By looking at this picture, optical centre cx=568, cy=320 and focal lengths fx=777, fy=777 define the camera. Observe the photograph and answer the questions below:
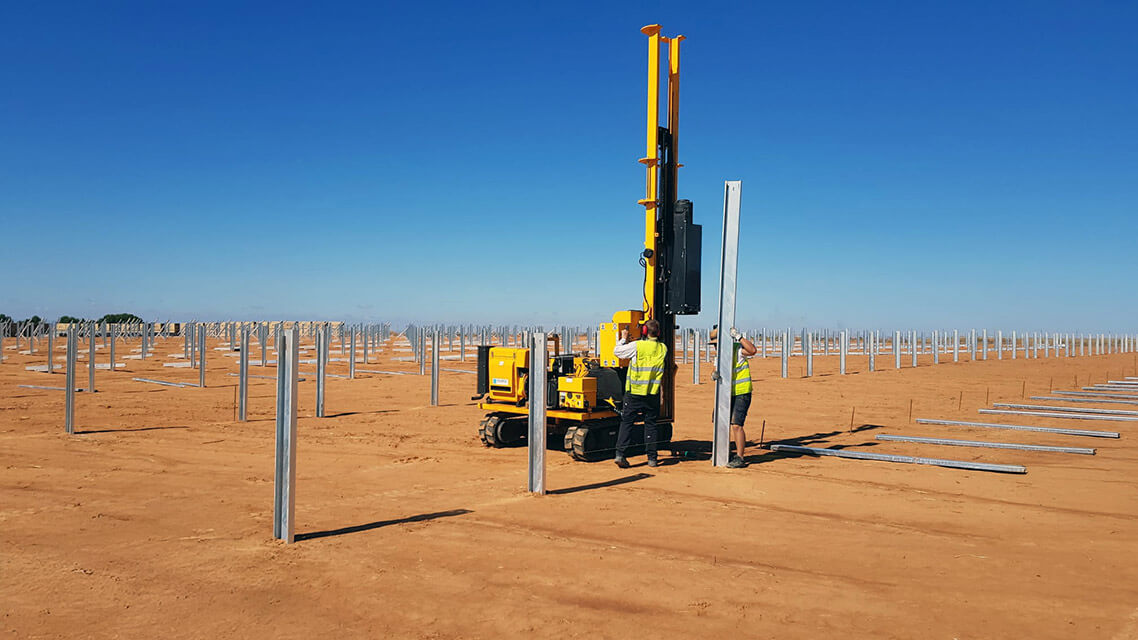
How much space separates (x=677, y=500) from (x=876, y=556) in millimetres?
2185

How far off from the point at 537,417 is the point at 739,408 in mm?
2821

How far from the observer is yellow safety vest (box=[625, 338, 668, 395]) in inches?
345

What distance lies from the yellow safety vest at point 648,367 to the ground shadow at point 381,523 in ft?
9.29

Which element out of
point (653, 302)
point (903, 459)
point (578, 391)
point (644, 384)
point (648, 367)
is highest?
point (653, 302)

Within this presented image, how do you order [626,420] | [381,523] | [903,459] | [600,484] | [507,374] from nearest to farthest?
[381,523] < [600,484] < [626,420] < [903,459] < [507,374]

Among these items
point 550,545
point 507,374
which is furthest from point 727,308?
point 550,545

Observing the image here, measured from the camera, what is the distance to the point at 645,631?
13.0 feet

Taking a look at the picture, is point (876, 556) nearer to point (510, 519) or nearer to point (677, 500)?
point (677, 500)

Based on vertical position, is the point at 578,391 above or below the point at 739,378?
below

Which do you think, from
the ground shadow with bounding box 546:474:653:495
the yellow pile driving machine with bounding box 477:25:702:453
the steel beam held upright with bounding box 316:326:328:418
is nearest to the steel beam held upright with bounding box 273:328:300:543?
the ground shadow with bounding box 546:474:653:495

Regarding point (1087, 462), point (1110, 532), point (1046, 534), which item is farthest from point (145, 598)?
point (1087, 462)

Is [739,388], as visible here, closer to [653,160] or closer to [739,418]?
[739,418]

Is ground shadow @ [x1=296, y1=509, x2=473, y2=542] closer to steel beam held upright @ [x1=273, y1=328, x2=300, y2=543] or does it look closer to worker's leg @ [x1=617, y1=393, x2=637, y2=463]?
steel beam held upright @ [x1=273, y1=328, x2=300, y2=543]

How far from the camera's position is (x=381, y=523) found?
6223mm
